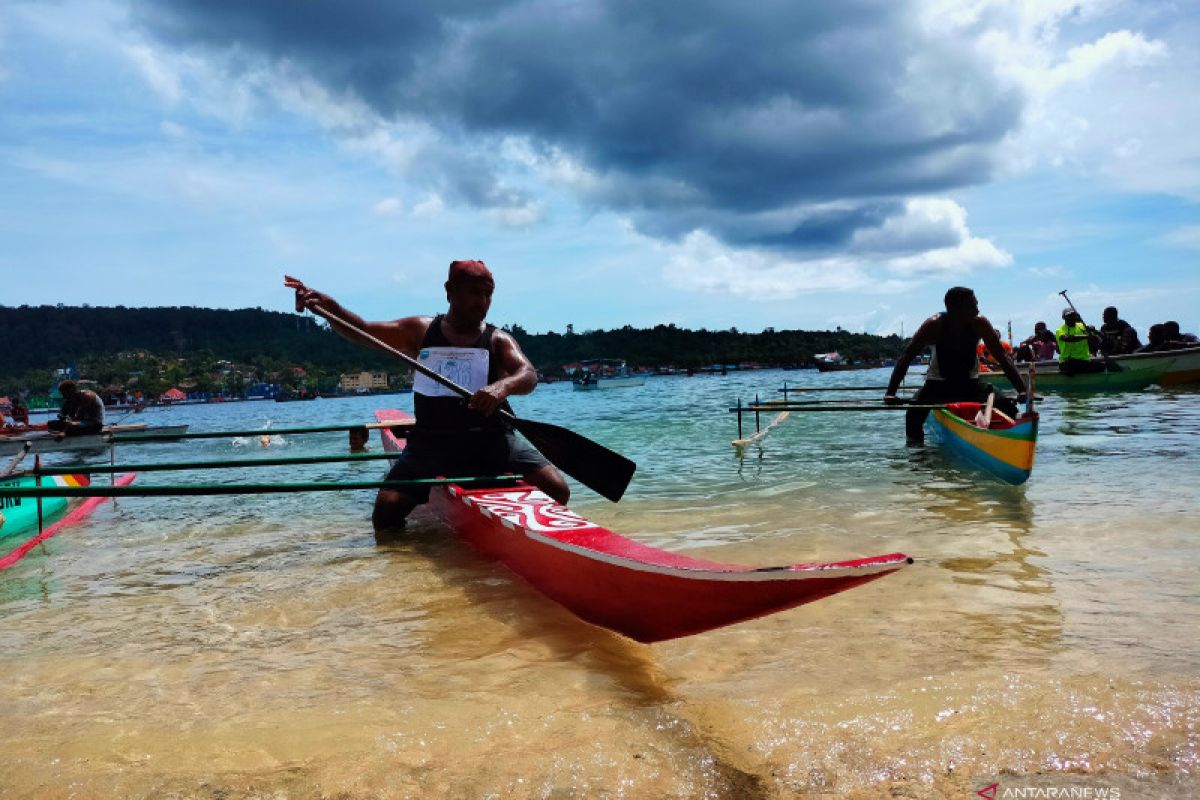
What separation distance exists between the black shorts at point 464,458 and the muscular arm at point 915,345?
5.86 m

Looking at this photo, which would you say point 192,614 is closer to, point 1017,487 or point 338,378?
point 1017,487

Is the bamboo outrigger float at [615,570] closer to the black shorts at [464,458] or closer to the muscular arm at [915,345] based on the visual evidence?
the black shorts at [464,458]

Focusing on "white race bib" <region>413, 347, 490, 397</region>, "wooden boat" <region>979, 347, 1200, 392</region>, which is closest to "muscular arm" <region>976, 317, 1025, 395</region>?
"white race bib" <region>413, 347, 490, 397</region>

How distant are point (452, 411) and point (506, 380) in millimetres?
743

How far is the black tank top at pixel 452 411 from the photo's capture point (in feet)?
18.2

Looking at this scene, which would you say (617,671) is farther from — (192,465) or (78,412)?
(78,412)

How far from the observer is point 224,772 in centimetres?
226

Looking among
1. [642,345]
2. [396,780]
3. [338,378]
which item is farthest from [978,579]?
[338,378]

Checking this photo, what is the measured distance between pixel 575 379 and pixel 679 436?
7733 cm

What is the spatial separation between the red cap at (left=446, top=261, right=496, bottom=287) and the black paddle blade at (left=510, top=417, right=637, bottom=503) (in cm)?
122

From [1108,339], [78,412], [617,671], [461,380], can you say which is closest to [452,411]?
[461,380]

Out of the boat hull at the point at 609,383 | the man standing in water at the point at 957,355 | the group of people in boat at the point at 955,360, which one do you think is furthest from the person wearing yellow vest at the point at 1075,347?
the boat hull at the point at 609,383

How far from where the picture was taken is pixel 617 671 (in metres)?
2.96

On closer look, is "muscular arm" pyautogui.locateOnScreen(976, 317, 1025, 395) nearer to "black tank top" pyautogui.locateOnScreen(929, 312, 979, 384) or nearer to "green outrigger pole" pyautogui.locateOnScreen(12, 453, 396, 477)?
"black tank top" pyautogui.locateOnScreen(929, 312, 979, 384)
